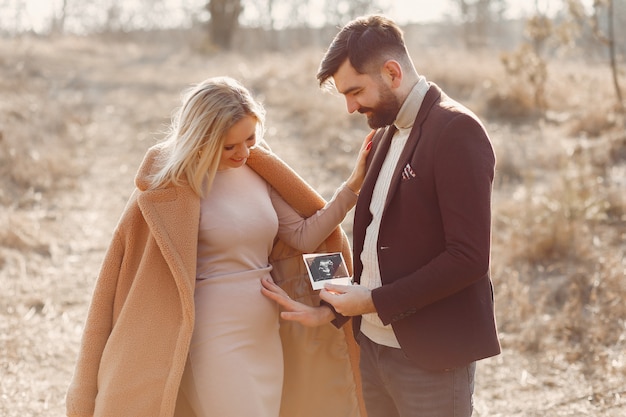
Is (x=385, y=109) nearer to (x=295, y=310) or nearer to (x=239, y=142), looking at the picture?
(x=239, y=142)

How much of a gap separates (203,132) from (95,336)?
2.95 feet

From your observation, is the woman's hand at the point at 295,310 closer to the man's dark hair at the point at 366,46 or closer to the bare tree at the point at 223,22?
the man's dark hair at the point at 366,46

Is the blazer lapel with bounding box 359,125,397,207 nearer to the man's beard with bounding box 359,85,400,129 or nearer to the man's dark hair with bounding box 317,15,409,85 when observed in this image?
the man's beard with bounding box 359,85,400,129

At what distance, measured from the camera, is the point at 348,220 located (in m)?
8.12

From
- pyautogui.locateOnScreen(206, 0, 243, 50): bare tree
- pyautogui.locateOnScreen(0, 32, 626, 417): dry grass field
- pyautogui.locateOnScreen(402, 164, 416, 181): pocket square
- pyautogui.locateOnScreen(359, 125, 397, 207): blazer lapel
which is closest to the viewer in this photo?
pyautogui.locateOnScreen(402, 164, 416, 181): pocket square

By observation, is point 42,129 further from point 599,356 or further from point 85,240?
point 599,356

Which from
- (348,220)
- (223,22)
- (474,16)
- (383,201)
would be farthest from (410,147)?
(474,16)

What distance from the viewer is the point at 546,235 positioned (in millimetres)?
6629

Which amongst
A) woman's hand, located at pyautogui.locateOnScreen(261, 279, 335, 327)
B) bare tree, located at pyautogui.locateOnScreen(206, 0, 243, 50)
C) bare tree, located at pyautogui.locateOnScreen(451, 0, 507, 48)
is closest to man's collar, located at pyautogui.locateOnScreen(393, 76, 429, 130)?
woman's hand, located at pyautogui.locateOnScreen(261, 279, 335, 327)

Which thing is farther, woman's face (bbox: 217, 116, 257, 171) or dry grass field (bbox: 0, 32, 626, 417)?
dry grass field (bbox: 0, 32, 626, 417)

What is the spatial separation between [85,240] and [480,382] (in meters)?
4.52

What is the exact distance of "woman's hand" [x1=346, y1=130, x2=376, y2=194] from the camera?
313 cm

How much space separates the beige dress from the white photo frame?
0.77 ft

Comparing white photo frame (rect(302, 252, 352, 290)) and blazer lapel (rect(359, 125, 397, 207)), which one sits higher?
blazer lapel (rect(359, 125, 397, 207))
